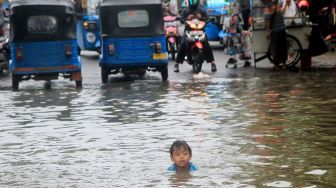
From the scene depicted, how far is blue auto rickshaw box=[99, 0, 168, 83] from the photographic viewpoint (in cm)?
2280

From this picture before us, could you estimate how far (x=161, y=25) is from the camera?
23.4 m

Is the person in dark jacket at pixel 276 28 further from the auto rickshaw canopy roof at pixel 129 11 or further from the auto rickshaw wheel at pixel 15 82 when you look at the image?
the auto rickshaw wheel at pixel 15 82

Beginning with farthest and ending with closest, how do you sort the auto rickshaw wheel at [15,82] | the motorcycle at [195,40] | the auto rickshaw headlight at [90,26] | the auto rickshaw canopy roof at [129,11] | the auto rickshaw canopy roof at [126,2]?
1. the auto rickshaw headlight at [90,26]
2. the motorcycle at [195,40]
3. the auto rickshaw canopy roof at [126,2]
4. the auto rickshaw canopy roof at [129,11]
5. the auto rickshaw wheel at [15,82]

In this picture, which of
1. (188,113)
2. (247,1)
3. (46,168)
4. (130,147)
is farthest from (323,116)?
(247,1)

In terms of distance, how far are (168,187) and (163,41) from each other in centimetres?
1426

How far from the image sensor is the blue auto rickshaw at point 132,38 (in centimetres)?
2280

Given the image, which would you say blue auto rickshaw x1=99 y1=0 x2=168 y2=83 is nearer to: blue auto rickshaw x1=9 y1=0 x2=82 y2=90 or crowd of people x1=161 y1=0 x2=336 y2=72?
blue auto rickshaw x1=9 y1=0 x2=82 y2=90

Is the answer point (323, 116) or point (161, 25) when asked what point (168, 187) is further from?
point (161, 25)

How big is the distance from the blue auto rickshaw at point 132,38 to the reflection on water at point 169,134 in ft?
7.68

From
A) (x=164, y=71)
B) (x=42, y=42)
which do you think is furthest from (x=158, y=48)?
(x=42, y=42)

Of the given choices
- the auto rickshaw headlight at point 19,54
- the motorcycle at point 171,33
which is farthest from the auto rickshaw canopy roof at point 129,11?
the motorcycle at point 171,33

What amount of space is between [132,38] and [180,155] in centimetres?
1352

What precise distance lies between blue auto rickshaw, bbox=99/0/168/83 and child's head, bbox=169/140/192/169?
13.0 metres

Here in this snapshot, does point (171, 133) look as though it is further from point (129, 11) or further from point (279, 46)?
point (129, 11)
